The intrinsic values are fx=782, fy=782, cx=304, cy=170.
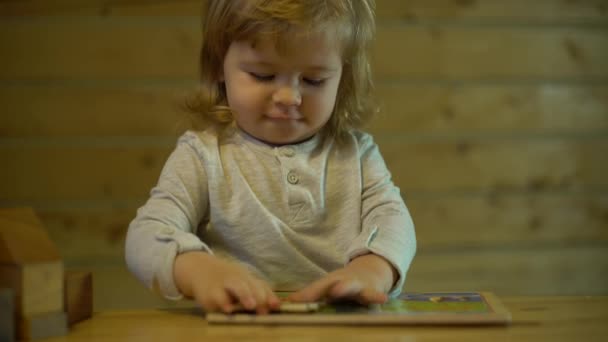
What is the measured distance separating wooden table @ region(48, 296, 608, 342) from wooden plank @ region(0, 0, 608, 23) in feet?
4.36

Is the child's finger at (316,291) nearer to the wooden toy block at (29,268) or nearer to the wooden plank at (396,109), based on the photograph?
the wooden toy block at (29,268)

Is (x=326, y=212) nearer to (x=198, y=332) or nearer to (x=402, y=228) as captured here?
(x=402, y=228)

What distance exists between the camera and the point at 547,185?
90.8 inches

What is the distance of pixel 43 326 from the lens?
0.78 m

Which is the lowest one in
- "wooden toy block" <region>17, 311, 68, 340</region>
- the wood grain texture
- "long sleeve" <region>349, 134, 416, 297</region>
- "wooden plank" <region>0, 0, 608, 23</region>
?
"wooden toy block" <region>17, 311, 68, 340</region>

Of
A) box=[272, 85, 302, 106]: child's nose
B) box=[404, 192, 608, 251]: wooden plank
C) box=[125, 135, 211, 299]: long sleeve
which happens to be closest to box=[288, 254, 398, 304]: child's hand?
box=[125, 135, 211, 299]: long sleeve

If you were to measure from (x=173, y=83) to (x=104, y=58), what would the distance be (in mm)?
190

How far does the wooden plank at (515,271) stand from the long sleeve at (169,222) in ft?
3.66

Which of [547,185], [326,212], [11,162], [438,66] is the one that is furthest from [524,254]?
[11,162]

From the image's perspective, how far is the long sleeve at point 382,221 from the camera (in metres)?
1.02

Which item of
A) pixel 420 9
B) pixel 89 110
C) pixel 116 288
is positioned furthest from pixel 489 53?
pixel 116 288

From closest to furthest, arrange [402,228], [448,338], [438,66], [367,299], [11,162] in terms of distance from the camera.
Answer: [448,338] < [367,299] < [402,228] < [11,162] < [438,66]

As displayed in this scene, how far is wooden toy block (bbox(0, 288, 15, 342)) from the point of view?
73 centimetres

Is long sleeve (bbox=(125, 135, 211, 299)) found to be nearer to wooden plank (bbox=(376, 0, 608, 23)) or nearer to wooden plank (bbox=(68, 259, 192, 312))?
wooden plank (bbox=(68, 259, 192, 312))
